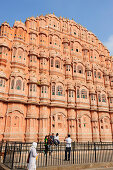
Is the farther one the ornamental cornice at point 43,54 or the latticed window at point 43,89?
the ornamental cornice at point 43,54

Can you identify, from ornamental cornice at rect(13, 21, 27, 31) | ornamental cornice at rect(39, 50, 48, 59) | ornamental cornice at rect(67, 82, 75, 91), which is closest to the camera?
ornamental cornice at rect(67, 82, 75, 91)

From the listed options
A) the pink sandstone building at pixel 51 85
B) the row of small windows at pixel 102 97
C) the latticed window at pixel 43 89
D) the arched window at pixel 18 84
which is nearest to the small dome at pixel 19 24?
the pink sandstone building at pixel 51 85

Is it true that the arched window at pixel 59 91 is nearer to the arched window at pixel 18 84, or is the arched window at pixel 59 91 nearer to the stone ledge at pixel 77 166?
the arched window at pixel 18 84

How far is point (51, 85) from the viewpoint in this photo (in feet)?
75.6

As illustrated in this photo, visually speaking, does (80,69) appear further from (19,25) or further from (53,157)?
(53,157)

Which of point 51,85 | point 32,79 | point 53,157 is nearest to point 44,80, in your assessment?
point 51,85

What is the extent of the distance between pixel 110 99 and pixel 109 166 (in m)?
20.0

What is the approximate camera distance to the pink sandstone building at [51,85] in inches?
782

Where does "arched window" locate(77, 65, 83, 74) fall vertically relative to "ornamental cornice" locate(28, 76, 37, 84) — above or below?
above

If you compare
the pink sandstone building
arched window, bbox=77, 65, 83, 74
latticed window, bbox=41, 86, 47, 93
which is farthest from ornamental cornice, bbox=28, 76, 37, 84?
arched window, bbox=77, 65, 83, 74

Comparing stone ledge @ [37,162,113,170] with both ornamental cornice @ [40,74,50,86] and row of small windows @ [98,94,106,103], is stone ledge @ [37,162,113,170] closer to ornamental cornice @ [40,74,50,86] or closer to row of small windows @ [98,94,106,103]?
ornamental cornice @ [40,74,50,86]

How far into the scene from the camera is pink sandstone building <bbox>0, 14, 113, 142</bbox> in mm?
19875

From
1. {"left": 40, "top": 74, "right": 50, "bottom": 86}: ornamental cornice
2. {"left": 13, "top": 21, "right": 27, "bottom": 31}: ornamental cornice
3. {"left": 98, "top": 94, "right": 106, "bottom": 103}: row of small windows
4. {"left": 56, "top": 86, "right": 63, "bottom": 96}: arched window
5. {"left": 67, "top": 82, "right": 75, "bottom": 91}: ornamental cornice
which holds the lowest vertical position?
{"left": 98, "top": 94, "right": 106, "bottom": 103}: row of small windows

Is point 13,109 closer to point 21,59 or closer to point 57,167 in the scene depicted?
point 21,59
